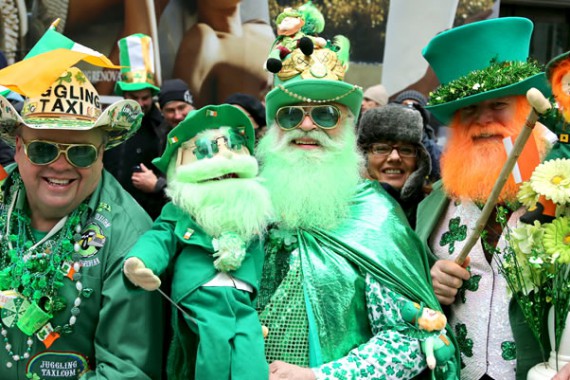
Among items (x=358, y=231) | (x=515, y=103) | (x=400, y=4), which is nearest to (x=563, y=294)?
(x=358, y=231)

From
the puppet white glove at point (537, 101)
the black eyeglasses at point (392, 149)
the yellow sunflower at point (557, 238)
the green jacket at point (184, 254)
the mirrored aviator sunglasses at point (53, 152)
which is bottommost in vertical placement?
the black eyeglasses at point (392, 149)

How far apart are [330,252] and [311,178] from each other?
0.36m

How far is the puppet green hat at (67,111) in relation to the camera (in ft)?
9.63

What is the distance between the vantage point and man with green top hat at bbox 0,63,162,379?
9.27ft

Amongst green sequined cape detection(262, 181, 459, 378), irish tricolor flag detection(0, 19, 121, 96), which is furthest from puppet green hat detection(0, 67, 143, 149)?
green sequined cape detection(262, 181, 459, 378)

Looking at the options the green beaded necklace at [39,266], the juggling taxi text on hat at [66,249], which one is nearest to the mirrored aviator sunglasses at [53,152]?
the juggling taxi text on hat at [66,249]

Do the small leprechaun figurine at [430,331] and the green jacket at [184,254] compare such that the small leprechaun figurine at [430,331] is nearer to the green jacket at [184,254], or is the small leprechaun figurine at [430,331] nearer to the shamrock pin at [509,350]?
the shamrock pin at [509,350]

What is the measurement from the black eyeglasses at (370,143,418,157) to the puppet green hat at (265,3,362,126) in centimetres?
96

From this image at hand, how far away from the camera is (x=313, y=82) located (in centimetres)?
298

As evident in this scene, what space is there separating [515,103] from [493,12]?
4.96 metres

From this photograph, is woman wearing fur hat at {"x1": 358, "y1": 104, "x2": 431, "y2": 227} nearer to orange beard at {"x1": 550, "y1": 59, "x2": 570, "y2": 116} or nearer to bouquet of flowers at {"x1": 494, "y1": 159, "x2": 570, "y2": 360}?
bouquet of flowers at {"x1": 494, "y1": 159, "x2": 570, "y2": 360}

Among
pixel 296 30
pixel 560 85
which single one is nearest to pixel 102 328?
pixel 296 30

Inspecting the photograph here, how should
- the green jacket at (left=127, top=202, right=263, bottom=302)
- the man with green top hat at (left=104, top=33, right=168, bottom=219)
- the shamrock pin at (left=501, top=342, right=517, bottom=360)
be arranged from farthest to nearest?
the man with green top hat at (left=104, top=33, right=168, bottom=219) → the shamrock pin at (left=501, top=342, right=517, bottom=360) → the green jacket at (left=127, top=202, right=263, bottom=302)

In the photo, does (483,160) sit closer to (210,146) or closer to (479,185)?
(479,185)
